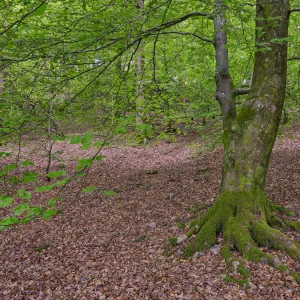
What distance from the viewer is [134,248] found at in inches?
197

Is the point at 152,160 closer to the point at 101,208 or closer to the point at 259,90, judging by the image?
the point at 101,208

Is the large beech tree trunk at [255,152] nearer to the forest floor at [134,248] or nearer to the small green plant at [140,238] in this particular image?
the forest floor at [134,248]

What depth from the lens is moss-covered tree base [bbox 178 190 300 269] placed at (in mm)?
3977

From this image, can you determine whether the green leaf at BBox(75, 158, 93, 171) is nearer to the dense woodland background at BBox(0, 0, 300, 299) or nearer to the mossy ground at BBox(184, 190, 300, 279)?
the dense woodland background at BBox(0, 0, 300, 299)

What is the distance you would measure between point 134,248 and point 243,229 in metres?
1.98

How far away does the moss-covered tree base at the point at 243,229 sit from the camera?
13.0 feet

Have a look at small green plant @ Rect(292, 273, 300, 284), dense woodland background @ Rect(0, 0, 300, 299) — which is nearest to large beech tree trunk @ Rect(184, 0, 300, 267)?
dense woodland background @ Rect(0, 0, 300, 299)

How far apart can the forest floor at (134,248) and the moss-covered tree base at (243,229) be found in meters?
0.15

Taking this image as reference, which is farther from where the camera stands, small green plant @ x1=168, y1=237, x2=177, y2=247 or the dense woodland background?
small green plant @ x1=168, y1=237, x2=177, y2=247

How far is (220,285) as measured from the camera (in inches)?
142

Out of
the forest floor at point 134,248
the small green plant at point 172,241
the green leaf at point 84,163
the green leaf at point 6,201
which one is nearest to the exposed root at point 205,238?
the forest floor at point 134,248

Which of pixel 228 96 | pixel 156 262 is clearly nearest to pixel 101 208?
pixel 156 262

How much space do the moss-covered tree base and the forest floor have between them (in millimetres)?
148

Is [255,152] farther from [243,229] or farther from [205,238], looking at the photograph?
[205,238]
